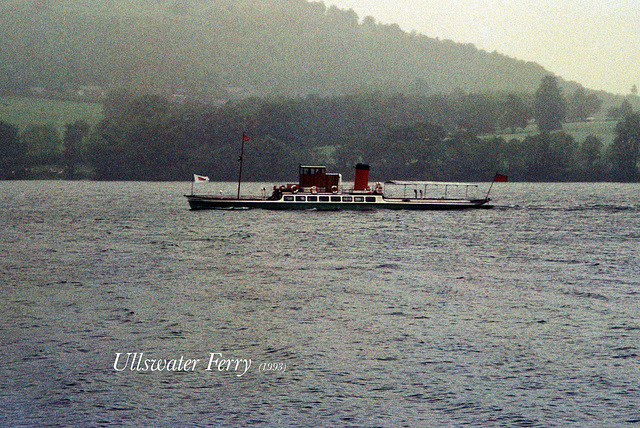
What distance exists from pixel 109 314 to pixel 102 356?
368 inches

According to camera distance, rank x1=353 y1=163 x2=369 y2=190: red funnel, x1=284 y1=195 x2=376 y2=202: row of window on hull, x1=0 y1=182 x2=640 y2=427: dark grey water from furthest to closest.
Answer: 1. x1=353 y1=163 x2=369 y2=190: red funnel
2. x1=284 y1=195 x2=376 y2=202: row of window on hull
3. x1=0 y1=182 x2=640 y2=427: dark grey water

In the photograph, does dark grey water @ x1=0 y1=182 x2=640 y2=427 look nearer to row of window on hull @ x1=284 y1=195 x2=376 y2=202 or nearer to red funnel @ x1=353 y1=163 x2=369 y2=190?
row of window on hull @ x1=284 y1=195 x2=376 y2=202

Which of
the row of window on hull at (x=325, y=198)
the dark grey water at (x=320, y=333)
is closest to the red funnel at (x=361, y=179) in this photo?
the row of window on hull at (x=325, y=198)

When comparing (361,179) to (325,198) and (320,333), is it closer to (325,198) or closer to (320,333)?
(325,198)

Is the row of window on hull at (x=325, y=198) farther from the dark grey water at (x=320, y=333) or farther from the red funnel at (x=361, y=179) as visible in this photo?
the dark grey water at (x=320, y=333)

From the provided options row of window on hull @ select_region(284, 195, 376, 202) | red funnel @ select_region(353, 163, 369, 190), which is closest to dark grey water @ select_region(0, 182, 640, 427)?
row of window on hull @ select_region(284, 195, 376, 202)

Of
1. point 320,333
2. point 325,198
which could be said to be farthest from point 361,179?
point 320,333

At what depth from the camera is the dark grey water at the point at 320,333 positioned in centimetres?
2834

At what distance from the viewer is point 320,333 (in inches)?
1551

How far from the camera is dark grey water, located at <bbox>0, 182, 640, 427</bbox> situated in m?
28.3

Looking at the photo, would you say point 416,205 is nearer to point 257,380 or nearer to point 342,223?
point 342,223

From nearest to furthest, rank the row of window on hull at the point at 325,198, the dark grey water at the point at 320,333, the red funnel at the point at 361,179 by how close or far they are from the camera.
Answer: the dark grey water at the point at 320,333, the row of window on hull at the point at 325,198, the red funnel at the point at 361,179

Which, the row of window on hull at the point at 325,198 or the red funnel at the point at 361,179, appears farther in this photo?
the red funnel at the point at 361,179

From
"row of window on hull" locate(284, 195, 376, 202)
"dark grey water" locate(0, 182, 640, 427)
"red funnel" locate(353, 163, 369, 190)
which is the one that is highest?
"red funnel" locate(353, 163, 369, 190)
